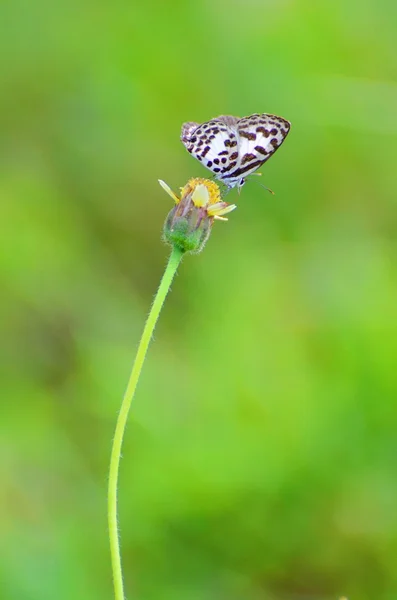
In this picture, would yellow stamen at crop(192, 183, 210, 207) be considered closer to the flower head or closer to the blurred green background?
the flower head

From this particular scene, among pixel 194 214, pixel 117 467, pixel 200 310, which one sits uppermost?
pixel 200 310

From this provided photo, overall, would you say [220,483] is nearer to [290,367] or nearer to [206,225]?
[290,367]

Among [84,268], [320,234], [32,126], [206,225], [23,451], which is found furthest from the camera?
[32,126]

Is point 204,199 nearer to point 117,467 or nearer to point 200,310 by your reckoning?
point 117,467

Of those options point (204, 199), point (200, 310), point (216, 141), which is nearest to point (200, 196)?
point (204, 199)

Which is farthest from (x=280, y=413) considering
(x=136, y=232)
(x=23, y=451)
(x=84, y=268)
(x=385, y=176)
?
(x=385, y=176)

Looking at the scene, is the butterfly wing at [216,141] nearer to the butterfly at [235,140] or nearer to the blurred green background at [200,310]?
the butterfly at [235,140]
